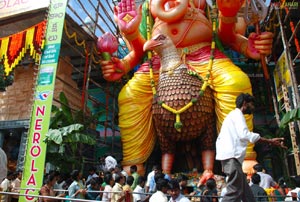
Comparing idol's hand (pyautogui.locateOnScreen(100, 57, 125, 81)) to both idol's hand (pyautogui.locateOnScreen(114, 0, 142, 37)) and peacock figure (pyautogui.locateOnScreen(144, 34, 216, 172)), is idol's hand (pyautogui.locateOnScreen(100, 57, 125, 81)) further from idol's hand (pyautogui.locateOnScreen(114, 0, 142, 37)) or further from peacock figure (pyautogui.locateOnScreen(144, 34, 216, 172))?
peacock figure (pyautogui.locateOnScreen(144, 34, 216, 172))

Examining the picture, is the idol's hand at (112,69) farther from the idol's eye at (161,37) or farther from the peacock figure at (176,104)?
the idol's eye at (161,37)

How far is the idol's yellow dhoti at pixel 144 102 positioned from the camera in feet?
21.5

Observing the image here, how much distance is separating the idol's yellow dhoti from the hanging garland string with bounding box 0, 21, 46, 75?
2179mm

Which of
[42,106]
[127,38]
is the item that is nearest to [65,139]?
[42,106]

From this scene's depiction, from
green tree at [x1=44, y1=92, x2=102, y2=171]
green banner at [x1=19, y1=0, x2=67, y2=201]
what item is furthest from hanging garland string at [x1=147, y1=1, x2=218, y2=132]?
green banner at [x1=19, y1=0, x2=67, y2=201]

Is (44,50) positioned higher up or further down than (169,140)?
higher up

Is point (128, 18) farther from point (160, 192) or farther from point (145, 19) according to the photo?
point (160, 192)

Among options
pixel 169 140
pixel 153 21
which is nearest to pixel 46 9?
pixel 153 21

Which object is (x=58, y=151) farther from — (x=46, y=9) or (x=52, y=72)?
(x=46, y=9)

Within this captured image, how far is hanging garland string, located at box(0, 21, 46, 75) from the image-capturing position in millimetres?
7016

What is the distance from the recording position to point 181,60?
6941mm

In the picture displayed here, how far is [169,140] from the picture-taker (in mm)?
6812

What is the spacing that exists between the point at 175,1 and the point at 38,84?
3.44 metres

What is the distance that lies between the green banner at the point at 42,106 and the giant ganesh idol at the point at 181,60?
1.41 meters
